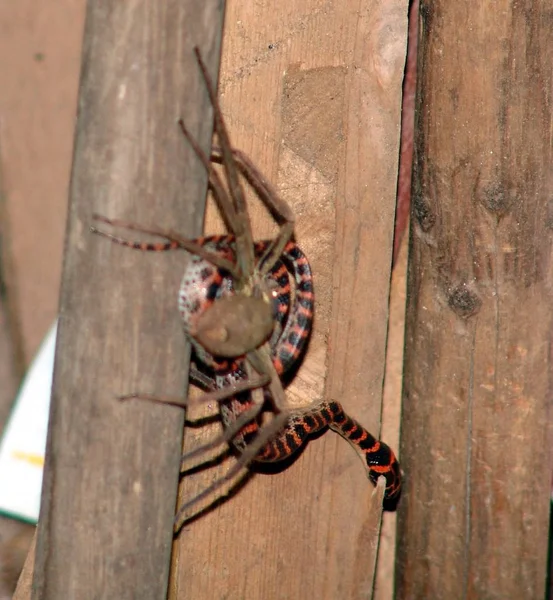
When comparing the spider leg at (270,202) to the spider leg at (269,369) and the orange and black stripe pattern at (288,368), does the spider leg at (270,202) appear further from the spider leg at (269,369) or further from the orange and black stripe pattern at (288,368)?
the spider leg at (269,369)

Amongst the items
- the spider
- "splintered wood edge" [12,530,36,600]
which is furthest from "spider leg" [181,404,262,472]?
"splintered wood edge" [12,530,36,600]

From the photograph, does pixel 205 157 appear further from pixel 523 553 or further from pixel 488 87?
pixel 523 553

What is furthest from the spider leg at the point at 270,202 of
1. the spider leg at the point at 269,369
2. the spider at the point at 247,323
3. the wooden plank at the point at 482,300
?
the wooden plank at the point at 482,300

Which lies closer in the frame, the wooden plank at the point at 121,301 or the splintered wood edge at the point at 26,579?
the wooden plank at the point at 121,301

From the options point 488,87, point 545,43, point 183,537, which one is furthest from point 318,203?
point 183,537

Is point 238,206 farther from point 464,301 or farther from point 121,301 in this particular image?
point 464,301

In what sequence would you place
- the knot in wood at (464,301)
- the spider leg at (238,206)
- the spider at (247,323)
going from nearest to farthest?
the spider at (247,323) → the spider leg at (238,206) → the knot in wood at (464,301)

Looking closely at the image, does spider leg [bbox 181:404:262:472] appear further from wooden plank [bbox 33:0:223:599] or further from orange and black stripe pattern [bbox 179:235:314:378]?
wooden plank [bbox 33:0:223:599]

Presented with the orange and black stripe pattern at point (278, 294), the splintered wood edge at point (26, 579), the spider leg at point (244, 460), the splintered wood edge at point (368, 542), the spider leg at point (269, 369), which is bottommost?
the splintered wood edge at point (26, 579)
